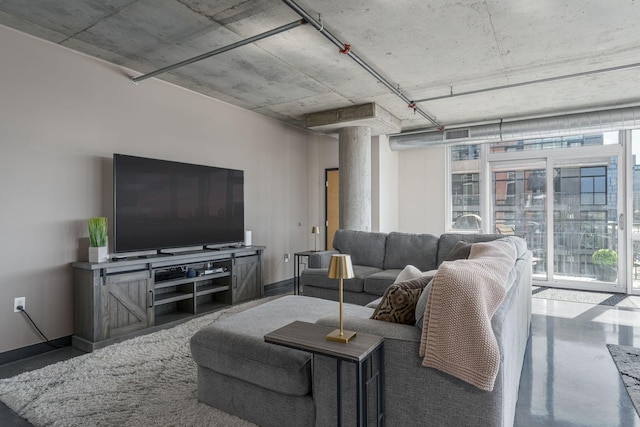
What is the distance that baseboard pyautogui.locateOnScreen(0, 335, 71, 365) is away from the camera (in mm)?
3066

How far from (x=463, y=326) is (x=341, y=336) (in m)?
0.53

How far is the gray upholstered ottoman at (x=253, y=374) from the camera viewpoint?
188cm

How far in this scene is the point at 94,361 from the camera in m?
2.99

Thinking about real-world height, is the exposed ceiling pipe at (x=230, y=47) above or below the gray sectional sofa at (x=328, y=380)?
above

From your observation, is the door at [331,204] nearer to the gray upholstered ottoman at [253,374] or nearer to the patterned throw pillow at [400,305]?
the gray upholstered ottoman at [253,374]

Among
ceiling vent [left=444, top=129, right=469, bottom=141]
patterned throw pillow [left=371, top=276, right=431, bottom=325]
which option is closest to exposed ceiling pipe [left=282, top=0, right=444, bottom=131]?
ceiling vent [left=444, top=129, right=469, bottom=141]

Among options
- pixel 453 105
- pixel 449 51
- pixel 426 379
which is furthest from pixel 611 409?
pixel 453 105

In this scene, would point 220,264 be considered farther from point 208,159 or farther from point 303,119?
point 303,119

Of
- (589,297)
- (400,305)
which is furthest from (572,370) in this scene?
(589,297)

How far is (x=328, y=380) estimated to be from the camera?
1.77 m

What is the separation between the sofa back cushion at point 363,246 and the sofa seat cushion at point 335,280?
0.16 metres

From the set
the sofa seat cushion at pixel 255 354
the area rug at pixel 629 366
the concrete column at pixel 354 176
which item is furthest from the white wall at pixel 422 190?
the sofa seat cushion at pixel 255 354

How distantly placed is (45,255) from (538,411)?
414cm

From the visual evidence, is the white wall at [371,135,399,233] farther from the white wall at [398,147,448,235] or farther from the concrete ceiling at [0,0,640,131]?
the concrete ceiling at [0,0,640,131]
